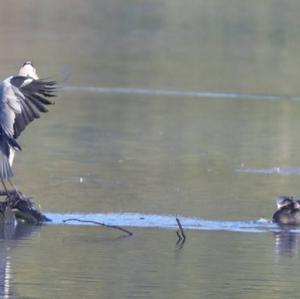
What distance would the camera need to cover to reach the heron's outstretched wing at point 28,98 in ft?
40.5

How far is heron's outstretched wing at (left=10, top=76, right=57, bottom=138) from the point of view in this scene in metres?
12.3

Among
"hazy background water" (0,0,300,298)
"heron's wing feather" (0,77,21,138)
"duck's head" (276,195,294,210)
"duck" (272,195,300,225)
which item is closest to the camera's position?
"hazy background water" (0,0,300,298)

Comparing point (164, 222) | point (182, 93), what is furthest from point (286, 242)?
point (182, 93)

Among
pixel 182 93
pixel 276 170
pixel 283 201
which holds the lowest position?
pixel 283 201

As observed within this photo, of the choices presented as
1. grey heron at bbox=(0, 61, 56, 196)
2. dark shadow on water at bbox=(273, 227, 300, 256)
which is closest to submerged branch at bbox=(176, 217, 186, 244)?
dark shadow on water at bbox=(273, 227, 300, 256)

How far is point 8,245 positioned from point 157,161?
215 inches

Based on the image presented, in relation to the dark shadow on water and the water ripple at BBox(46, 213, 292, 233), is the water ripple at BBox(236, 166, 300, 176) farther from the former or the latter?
the dark shadow on water

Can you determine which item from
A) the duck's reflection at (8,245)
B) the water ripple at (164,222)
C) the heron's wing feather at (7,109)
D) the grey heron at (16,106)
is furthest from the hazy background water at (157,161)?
the heron's wing feather at (7,109)

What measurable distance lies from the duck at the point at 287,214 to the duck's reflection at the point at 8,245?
1955mm

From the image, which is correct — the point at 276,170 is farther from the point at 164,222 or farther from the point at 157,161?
the point at 164,222

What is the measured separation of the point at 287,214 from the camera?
13383 millimetres

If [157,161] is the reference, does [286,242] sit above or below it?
below

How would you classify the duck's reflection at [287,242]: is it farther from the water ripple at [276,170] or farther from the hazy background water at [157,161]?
the water ripple at [276,170]

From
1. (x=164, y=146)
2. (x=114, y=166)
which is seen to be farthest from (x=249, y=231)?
(x=164, y=146)
